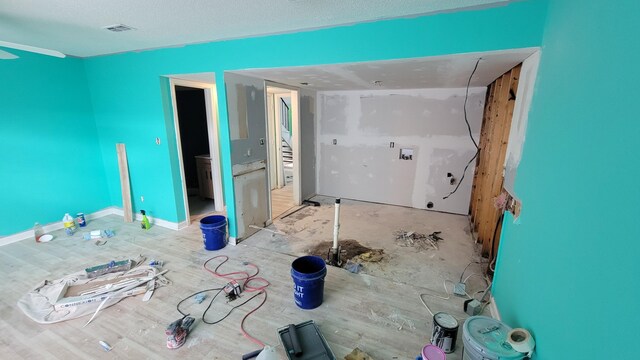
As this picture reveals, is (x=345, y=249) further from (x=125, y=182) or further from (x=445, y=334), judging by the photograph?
(x=125, y=182)

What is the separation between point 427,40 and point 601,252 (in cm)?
188

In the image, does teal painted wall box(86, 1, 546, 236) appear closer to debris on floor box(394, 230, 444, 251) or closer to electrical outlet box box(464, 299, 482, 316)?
electrical outlet box box(464, 299, 482, 316)

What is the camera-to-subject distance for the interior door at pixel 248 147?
337 cm

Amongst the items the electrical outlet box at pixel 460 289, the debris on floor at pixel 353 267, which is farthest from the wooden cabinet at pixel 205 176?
the electrical outlet box at pixel 460 289

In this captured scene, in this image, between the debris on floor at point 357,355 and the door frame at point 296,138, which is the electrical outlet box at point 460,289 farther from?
the door frame at point 296,138

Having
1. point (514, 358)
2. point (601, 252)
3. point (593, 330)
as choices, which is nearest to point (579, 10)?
point (601, 252)

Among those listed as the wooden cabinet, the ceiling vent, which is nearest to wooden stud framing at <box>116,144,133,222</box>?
the wooden cabinet

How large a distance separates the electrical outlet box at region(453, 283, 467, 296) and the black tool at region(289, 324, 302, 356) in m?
1.67

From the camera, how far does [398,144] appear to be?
16.5 feet

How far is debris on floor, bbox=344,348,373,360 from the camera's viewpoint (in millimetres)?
1841

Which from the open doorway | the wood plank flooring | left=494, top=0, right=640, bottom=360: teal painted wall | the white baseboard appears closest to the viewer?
left=494, top=0, right=640, bottom=360: teal painted wall

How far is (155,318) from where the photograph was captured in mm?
2264

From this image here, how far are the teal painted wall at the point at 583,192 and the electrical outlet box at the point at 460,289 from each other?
0.74m

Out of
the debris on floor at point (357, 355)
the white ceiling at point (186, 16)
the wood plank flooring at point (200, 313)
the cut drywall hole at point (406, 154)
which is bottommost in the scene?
the wood plank flooring at point (200, 313)
